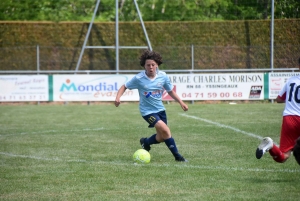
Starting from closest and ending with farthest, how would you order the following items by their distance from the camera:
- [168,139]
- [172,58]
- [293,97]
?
[293,97], [168,139], [172,58]

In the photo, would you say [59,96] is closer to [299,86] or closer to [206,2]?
[206,2]

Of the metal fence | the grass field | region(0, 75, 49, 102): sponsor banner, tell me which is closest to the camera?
the grass field

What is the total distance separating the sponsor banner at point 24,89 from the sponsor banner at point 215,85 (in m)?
4.98

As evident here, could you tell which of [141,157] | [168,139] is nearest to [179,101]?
[168,139]

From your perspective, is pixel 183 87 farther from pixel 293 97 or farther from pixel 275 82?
pixel 293 97

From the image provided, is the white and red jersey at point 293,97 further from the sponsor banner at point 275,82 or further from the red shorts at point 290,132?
the sponsor banner at point 275,82

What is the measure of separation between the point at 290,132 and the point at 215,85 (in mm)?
15533

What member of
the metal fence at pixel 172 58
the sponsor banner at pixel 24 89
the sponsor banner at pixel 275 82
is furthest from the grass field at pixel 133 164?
the metal fence at pixel 172 58

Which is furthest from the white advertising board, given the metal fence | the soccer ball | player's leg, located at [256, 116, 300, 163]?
player's leg, located at [256, 116, 300, 163]

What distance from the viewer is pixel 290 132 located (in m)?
7.70

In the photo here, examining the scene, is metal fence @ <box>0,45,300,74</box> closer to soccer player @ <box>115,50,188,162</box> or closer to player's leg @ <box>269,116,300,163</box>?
soccer player @ <box>115,50,188,162</box>

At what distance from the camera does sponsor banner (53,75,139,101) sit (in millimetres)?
22906

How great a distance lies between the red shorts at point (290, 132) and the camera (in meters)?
7.70

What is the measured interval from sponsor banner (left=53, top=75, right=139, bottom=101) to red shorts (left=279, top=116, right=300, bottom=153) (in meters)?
15.3
